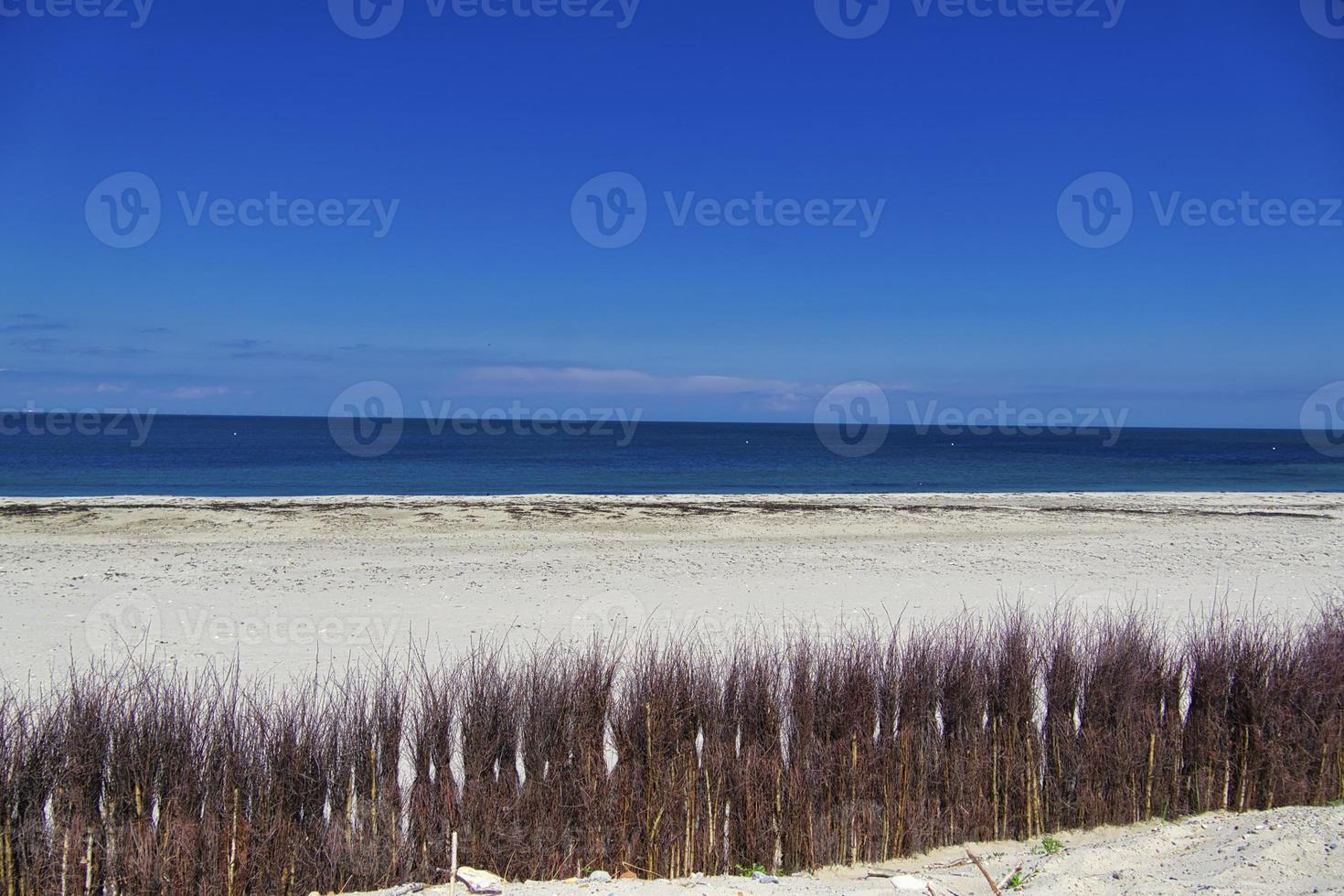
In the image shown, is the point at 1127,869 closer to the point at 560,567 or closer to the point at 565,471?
the point at 560,567

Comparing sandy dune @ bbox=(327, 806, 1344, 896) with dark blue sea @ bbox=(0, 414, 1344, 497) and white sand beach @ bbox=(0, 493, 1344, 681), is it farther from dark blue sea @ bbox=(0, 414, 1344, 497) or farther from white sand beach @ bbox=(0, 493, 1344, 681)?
dark blue sea @ bbox=(0, 414, 1344, 497)

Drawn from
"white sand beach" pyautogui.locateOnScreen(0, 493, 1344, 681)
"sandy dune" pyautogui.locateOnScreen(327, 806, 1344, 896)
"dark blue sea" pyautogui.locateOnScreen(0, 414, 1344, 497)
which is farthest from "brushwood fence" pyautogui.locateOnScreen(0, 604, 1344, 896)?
"dark blue sea" pyautogui.locateOnScreen(0, 414, 1344, 497)

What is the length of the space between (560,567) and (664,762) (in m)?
12.1

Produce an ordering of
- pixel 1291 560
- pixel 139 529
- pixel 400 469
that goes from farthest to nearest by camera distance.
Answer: pixel 400 469 → pixel 139 529 → pixel 1291 560

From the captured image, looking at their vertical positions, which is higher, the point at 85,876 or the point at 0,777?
the point at 0,777

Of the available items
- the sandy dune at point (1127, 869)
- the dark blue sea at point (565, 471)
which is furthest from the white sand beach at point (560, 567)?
the dark blue sea at point (565, 471)

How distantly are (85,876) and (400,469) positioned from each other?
49501 mm

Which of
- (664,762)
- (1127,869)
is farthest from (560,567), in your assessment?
(1127,869)

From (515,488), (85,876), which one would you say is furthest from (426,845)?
(515,488)

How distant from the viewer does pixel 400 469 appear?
5222cm

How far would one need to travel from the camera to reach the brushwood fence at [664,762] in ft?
15.5

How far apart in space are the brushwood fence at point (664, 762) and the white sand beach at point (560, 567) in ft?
5.82

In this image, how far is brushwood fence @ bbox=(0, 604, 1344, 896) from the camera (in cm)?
473

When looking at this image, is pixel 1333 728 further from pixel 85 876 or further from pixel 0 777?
pixel 0 777
